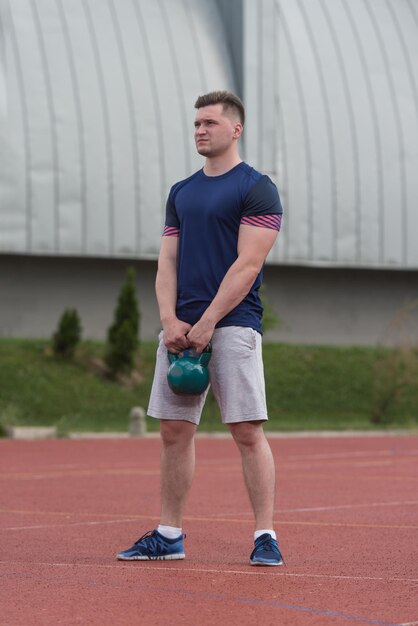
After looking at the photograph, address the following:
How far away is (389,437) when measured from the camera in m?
25.7

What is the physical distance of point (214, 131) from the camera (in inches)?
305

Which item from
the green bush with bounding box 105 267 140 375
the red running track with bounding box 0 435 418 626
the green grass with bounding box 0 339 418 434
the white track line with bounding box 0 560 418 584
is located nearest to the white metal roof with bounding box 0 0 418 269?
the green bush with bounding box 105 267 140 375

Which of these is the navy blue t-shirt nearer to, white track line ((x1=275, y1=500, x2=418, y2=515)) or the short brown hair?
A: the short brown hair

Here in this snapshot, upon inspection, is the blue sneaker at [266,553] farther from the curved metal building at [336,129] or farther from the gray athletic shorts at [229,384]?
the curved metal building at [336,129]

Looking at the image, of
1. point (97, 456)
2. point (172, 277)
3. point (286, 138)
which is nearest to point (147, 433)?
point (97, 456)

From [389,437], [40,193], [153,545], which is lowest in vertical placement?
[389,437]

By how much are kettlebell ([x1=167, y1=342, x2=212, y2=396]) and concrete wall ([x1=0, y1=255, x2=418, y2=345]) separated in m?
26.5

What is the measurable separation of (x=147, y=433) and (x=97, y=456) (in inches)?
247

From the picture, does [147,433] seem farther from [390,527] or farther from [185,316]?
[185,316]

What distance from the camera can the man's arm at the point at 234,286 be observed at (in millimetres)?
7438

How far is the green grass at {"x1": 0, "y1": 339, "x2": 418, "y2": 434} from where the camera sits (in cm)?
2969

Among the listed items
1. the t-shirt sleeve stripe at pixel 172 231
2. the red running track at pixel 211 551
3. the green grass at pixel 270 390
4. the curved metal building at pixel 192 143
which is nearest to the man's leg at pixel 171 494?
the red running track at pixel 211 551

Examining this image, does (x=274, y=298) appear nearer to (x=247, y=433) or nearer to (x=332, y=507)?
(x=332, y=507)

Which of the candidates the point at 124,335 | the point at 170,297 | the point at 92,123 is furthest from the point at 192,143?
the point at 170,297
